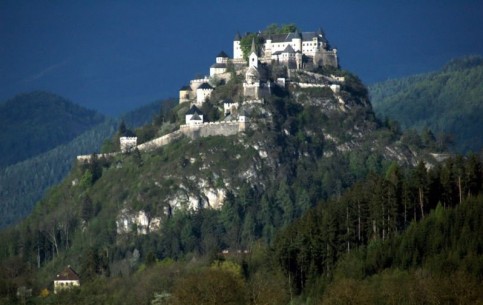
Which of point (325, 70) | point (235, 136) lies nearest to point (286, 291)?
point (235, 136)

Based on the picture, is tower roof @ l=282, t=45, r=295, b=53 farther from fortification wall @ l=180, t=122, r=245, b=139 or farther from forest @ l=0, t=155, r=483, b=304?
forest @ l=0, t=155, r=483, b=304

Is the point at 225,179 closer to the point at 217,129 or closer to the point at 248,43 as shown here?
the point at 217,129

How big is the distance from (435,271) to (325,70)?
5671 cm

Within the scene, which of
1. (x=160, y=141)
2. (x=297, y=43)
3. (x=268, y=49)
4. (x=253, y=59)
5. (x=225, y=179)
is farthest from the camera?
(x=268, y=49)

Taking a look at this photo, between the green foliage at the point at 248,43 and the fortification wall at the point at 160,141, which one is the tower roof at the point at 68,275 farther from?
the green foliage at the point at 248,43

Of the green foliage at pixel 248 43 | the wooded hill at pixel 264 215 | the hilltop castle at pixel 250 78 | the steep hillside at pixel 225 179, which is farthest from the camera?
the green foliage at pixel 248 43

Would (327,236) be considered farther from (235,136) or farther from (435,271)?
(235,136)

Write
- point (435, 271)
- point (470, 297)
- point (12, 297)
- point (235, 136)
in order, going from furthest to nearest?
1. point (235, 136)
2. point (12, 297)
3. point (435, 271)
4. point (470, 297)

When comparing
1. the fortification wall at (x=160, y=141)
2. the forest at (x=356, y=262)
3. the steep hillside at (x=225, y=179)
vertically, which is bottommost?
the forest at (x=356, y=262)

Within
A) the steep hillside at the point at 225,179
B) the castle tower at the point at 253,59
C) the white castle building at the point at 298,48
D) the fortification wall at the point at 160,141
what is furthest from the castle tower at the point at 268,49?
the fortification wall at the point at 160,141

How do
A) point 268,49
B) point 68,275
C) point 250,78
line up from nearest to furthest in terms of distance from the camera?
1. point 68,275
2. point 250,78
3. point 268,49

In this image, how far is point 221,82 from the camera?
13950 centimetres

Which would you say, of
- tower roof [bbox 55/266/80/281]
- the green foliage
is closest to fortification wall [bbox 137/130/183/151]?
the green foliage

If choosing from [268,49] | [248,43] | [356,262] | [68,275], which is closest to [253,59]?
[248,43]
